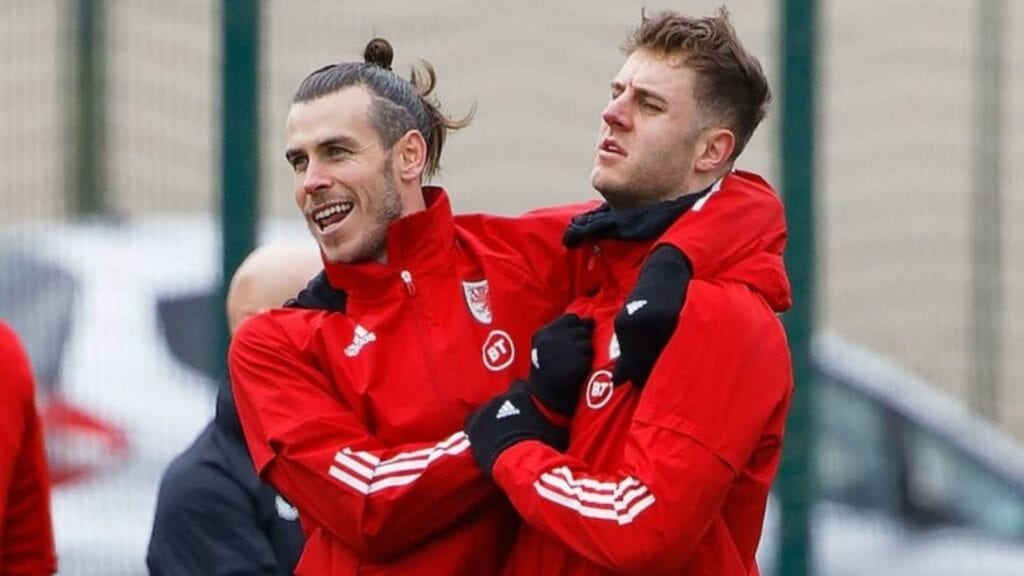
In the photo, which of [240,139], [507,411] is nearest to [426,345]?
[507,411]

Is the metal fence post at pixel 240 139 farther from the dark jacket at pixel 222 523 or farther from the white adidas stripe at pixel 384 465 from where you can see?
the white adidas stripe at pixel 384 465

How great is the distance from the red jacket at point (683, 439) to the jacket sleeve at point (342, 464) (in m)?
0.11

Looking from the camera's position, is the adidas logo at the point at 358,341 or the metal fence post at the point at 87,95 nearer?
the adidas logo at the point at 358,341

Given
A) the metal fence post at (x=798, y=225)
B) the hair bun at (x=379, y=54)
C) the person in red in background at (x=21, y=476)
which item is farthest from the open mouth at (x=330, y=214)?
the metal fence post at (x=798, y=225)

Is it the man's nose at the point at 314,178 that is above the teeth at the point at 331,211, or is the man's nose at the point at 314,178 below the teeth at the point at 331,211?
above

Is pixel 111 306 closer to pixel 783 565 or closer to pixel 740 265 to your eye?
pixel 783 565

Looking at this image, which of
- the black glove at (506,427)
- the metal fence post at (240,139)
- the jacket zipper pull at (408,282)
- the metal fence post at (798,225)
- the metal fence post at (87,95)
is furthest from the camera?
the metal fence post at (87,95)

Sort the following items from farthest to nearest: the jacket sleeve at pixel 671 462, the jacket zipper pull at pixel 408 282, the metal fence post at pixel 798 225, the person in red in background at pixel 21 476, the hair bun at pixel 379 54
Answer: the metal fence post at pixel 798 225 < the person in red in background at pixel 21 476 < the hair bun at pixel 379 54 < the jacket zipper pull at pixel 408 282 < the jacket sleeve at pixel 671 462

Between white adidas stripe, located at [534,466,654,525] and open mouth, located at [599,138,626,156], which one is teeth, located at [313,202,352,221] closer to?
open mouth, located at [599,138,626,156]

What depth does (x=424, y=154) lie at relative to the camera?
3.87 metres

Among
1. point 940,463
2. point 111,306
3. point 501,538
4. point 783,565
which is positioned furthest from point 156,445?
point 501,538

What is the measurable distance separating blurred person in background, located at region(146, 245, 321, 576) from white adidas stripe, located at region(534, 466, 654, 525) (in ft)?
3.23

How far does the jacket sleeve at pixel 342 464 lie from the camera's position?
3539 millimetres

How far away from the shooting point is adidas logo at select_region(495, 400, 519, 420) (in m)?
3.54
